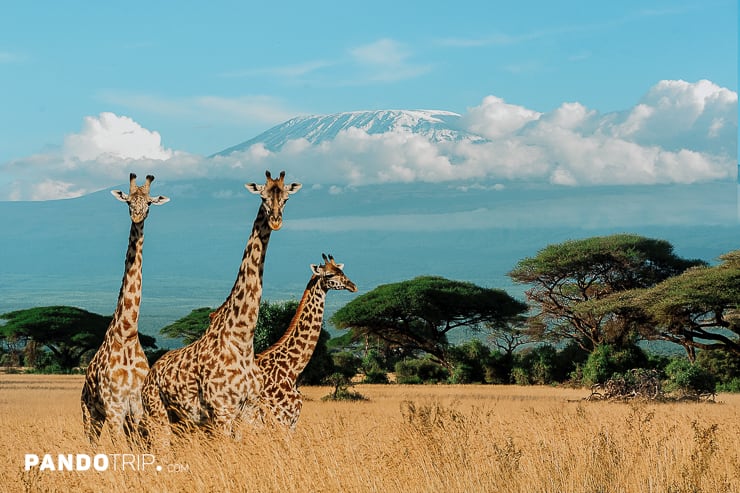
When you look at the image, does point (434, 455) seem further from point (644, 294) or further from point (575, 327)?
point (575, 327)

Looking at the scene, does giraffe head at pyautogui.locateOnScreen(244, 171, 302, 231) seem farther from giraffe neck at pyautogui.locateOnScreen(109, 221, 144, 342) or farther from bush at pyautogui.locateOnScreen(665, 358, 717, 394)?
bush at pyautogui.locateOnScreen(665, 358, 717, 394)

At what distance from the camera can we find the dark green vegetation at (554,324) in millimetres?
40688

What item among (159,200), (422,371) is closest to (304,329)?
(159,200)

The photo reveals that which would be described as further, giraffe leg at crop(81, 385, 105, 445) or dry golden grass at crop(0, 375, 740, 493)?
giraffe leg at crop(81, 385, 105, 445)

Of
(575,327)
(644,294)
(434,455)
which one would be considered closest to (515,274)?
(575,327)

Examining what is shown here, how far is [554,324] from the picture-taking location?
52344 millimetres

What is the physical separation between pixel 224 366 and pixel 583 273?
4212 centimetres

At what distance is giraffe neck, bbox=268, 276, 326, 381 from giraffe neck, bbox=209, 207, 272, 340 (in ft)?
4.61

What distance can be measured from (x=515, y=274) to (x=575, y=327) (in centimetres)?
399

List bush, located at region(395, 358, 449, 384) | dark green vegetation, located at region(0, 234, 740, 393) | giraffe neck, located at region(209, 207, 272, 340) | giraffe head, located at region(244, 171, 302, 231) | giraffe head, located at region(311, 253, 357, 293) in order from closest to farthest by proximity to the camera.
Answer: giraffe head, located at region(244, 171, 302, 231) < giraffe neck, located at region(209, 207, 272, 340) < giraffe head, located at region(311, 253, 357, 293) < dark green vegetation, located at region(0, 234, 740, 393) < bush, located at region(395, 358, 449, 384)

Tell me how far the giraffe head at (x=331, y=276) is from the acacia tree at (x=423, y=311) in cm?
3853

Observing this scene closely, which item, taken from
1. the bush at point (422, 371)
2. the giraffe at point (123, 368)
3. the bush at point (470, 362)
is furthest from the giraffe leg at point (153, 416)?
the bush at point (422, 371)

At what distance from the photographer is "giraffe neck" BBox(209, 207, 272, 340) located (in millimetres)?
11383

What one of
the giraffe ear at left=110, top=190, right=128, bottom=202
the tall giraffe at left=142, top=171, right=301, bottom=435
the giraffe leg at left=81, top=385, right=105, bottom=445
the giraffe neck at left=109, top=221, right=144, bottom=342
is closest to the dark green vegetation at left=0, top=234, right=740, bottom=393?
the giraffe neck at left=109, top=221, right=144, bottom=342
